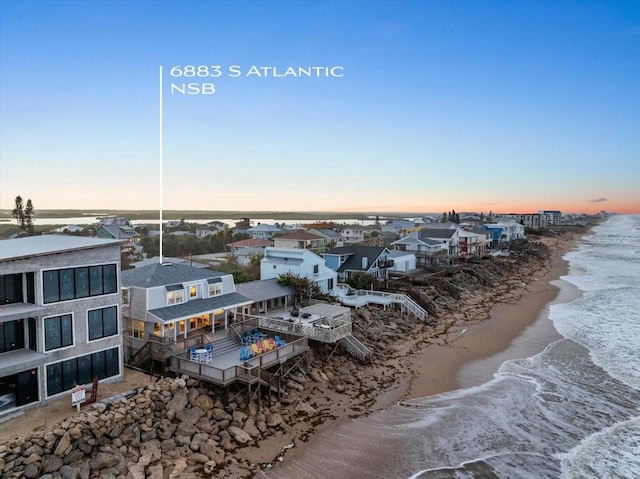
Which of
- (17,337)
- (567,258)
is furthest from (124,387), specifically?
(567,258)

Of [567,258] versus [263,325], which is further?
[567,258]

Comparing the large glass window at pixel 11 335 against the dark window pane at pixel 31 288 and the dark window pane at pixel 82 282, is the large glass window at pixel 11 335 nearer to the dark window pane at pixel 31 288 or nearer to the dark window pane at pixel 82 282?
the dark window pane at pixel 31 288

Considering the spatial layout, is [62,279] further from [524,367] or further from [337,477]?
[524,367]

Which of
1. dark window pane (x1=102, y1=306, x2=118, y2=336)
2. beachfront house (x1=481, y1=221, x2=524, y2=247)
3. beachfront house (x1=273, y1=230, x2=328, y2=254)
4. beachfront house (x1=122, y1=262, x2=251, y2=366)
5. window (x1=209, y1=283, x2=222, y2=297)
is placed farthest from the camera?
beachfront house (x1=481, y1=221, x2=524, y2=247)

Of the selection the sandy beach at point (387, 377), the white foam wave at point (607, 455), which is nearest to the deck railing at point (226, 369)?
the sandy beach at point (387, 377)

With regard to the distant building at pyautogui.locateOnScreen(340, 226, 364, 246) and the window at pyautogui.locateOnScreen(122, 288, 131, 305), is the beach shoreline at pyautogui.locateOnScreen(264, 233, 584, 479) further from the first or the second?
the distant building at pyautogui.locateOnScreen(340, 226, 364, 246)

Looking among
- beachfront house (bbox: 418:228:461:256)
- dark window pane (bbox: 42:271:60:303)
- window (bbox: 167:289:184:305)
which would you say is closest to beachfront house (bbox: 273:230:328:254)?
beachfront house (bbox: 418:228:461:256)
